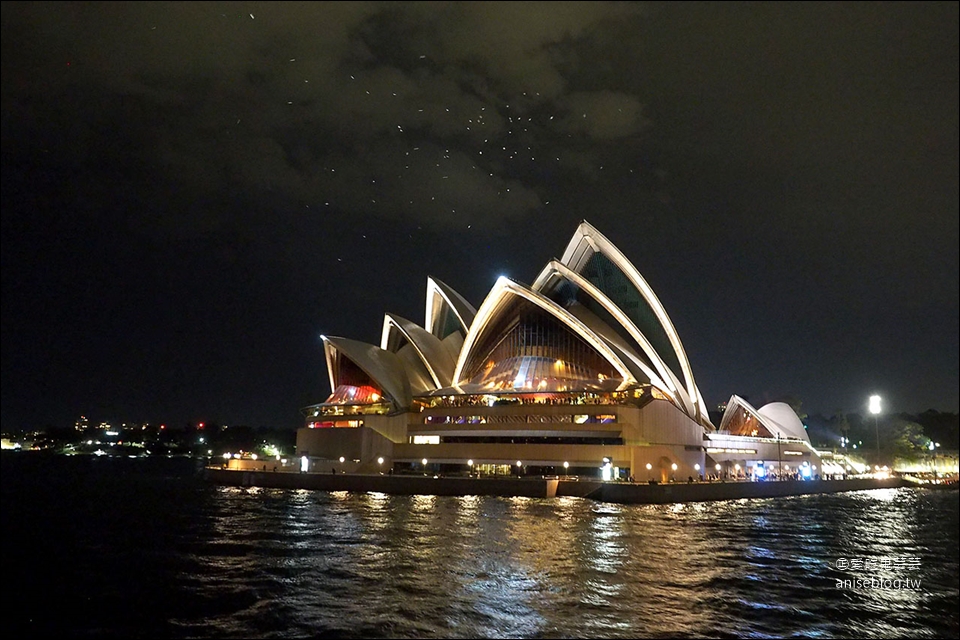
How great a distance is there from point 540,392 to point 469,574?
113 feet

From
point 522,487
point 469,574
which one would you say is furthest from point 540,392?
point 469,574

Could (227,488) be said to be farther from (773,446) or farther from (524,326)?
(773,446)

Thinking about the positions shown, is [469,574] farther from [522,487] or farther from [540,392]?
[540,392]

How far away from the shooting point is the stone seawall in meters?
41.4

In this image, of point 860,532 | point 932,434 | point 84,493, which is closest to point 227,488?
point 84,493

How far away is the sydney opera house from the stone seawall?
3.81m

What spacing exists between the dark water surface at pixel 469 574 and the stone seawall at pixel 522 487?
8.49 metres

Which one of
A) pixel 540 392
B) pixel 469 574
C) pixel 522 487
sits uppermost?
pixel 540 392

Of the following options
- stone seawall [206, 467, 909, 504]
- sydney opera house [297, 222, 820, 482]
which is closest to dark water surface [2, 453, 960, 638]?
stone seawall [206, 467, 909, 504]

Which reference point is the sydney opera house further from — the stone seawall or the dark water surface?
the dark water surface

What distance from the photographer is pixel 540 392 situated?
51062 millimetres

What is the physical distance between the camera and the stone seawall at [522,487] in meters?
41.4

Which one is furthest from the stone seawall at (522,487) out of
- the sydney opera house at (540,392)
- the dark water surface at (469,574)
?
the dark water surface at (469,574)

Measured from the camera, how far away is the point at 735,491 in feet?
154
